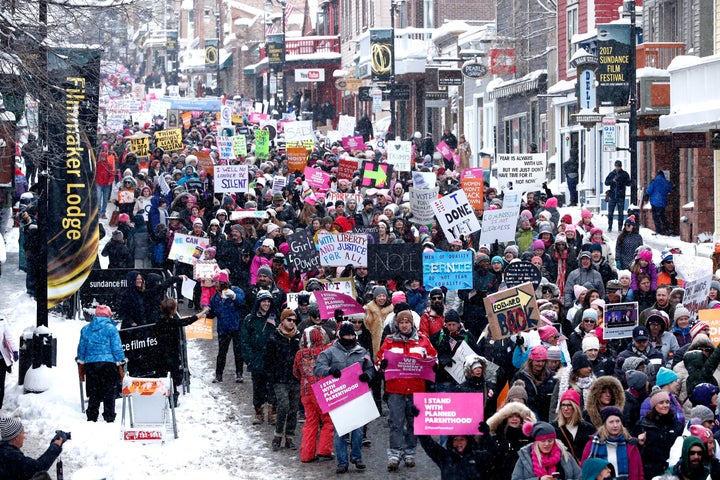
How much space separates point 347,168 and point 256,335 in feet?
48.9

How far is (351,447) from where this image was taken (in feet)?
44.0

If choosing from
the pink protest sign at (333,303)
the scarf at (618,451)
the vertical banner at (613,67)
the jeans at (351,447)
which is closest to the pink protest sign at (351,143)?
the vertical banner at (613,67)

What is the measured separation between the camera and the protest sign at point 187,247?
20922mm

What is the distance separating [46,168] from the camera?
53.2 ft

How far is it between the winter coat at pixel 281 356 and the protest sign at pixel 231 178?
40.7ft

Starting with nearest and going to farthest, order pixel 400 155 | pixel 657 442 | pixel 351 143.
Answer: pixel 657 442 < pixel 400 155 < pixel 351 143

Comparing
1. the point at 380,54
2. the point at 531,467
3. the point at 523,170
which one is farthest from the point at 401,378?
the point at 380,54

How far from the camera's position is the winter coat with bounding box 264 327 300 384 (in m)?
14.1

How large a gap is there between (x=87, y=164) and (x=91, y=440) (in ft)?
13.6

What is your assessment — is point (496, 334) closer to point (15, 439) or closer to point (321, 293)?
point (321, 293)

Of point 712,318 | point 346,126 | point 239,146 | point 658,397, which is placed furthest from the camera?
point 346,126

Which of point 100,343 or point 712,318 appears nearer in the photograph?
point 712,318

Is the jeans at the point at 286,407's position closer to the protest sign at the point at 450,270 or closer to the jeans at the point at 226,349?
the jeans at the point at 226,349

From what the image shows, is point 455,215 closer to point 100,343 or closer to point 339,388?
point 100,343
